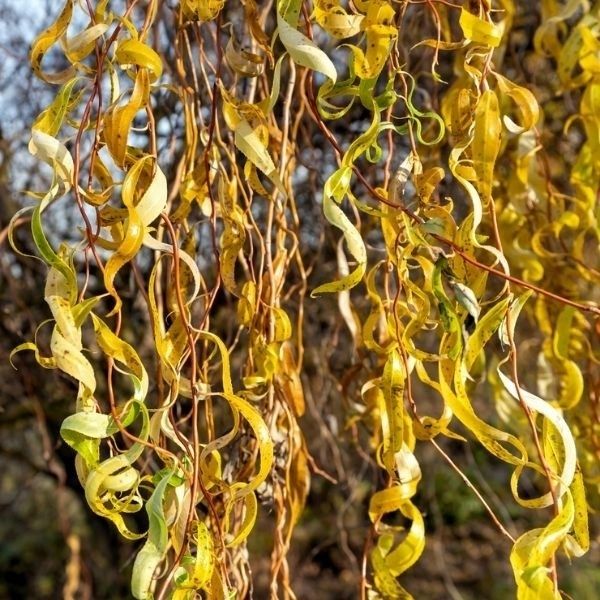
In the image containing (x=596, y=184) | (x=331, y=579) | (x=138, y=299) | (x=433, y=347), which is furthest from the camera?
(x=331, y=579)

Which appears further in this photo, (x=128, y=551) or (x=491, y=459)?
(x=491, y=459)

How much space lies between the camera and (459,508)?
3836 millimetres

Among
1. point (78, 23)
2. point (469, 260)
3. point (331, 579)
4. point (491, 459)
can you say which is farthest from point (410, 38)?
point (491, 459)

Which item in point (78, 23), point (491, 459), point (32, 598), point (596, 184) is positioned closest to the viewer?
point (596, 184)

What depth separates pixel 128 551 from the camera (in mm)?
2217

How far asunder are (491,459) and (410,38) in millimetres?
3008

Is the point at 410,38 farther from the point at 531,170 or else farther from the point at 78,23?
the point at 78,23

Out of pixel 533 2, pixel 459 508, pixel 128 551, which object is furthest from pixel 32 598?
pixel 533 2

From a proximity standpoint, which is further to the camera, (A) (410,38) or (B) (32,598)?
(B) (32,598)

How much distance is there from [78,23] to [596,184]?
1.34 meters

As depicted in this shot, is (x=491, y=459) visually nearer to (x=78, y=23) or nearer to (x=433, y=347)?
(x=433, y=347)

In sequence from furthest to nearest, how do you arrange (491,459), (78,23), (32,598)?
(491,459) → (32,598) → (78,23)

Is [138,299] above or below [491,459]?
above

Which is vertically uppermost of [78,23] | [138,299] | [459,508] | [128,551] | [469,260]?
[469,260]
